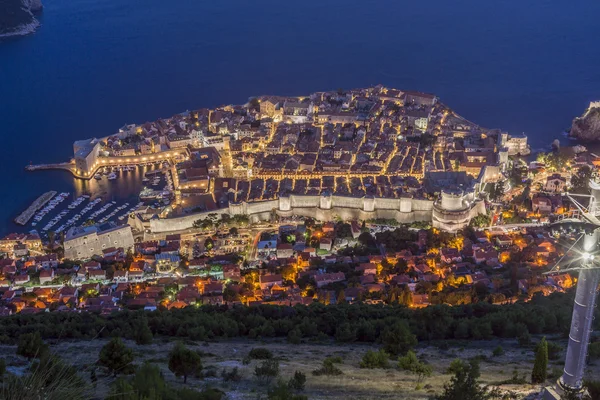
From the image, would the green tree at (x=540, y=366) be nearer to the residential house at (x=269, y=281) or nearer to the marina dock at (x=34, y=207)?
the residential house at (x=269, y=281)

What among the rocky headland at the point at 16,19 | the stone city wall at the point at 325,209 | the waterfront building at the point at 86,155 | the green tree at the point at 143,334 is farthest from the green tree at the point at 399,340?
the rocky headland at the point at 16,19

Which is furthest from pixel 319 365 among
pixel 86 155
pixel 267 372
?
pixel 86 155

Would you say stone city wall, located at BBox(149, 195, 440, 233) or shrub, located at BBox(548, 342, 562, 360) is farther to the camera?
stone city wall, located at BBox(149, 195, 440, 233)

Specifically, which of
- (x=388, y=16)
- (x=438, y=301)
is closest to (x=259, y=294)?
(x=438, y=301)

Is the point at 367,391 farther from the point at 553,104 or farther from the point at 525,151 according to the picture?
the point at 553,104

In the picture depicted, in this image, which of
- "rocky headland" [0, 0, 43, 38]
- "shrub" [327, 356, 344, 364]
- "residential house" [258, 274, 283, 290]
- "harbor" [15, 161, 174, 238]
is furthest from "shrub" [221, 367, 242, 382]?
"rocky headland" [0, 0, 43, 38]

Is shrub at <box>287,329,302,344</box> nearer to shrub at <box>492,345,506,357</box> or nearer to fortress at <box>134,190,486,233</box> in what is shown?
shrub at <box>492,345,506,357</box>
